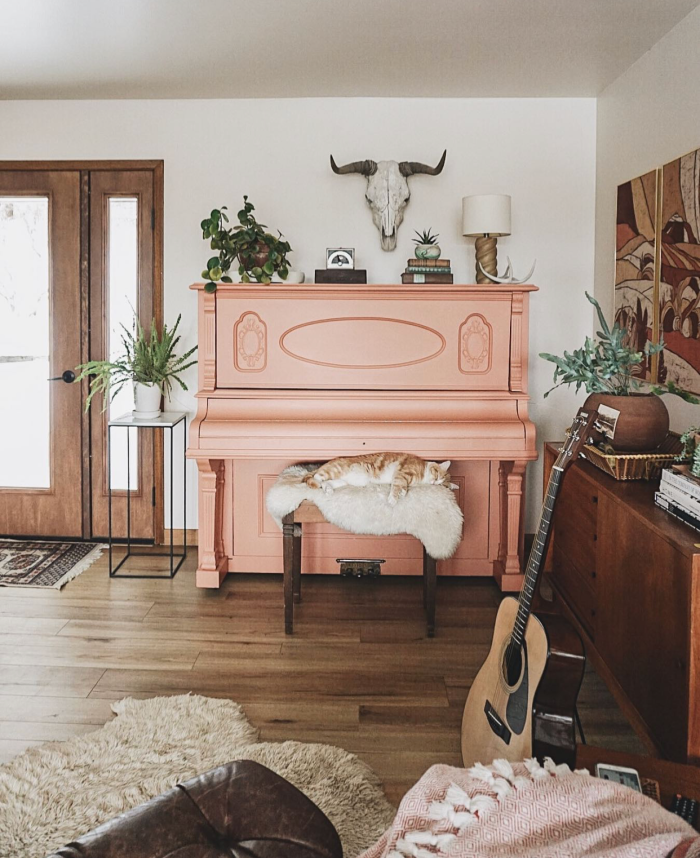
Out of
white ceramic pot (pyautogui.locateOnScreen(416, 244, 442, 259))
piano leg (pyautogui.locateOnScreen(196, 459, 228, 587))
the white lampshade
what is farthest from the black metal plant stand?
the white lampshade

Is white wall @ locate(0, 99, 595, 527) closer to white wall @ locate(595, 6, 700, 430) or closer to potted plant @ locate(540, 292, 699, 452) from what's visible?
white wall @ locate(595, 6, 700, 430)

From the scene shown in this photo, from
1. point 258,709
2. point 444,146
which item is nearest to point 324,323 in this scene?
point 444,146

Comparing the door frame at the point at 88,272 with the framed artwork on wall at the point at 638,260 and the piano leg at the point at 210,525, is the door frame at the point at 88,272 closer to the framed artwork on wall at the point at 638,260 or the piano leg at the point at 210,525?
the piano leg at the point at 210,525

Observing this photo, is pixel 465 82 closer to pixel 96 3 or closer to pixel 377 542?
pixel 96 3

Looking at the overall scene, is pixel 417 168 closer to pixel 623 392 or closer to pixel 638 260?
pixel 638 260

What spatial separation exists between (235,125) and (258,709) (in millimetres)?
3092

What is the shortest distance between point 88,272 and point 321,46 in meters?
1.86

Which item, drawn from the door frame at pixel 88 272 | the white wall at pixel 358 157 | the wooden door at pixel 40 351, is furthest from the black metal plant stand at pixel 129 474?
the white wall at pixel 358 157

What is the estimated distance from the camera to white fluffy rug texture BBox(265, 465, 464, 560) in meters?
3.04

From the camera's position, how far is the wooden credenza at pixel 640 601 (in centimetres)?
187

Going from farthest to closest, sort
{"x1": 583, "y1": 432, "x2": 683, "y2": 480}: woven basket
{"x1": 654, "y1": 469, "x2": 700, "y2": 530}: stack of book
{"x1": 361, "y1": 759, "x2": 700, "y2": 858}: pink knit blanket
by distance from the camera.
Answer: {"x1": 583, "y1": 432, "x2": 683, "y2": 480}: woven basket → {"x1": 654, "y1": 469, "x2": 700, "y2": 530}: stack of book → {"x1": 361, "y1": 759, "x2": 700, "y2": 858}: pink knit blanket

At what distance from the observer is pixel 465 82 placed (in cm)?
376

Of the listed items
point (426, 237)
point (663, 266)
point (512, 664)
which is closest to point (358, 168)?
point (426, 237)

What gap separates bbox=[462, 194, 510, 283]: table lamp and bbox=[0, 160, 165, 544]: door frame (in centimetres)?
171
